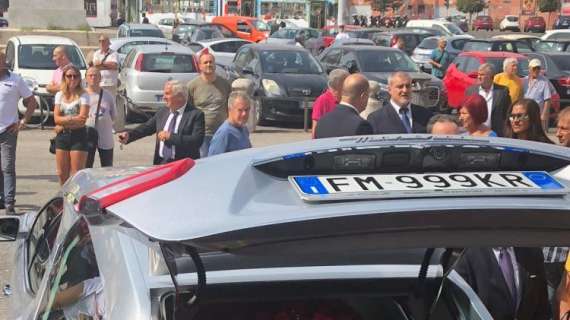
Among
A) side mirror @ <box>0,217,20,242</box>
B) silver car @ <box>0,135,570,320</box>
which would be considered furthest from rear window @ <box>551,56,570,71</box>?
silver car @ <box>0,135,570,320</box>

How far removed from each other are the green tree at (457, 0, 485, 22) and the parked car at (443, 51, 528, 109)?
6878 cm

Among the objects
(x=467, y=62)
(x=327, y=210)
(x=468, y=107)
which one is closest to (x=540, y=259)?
(x=327, y=210)

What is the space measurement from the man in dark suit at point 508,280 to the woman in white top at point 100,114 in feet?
17.8

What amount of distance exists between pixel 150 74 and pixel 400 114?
408 inches

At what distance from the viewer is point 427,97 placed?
1769cm

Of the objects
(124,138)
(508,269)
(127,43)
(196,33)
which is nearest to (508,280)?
(508,269)

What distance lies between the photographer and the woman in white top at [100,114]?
8.60 metres

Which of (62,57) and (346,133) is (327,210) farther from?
(62,57)

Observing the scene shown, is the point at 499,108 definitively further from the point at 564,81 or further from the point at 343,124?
the point at 564,81

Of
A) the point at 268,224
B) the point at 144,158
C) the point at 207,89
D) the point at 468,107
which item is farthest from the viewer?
the point at 144,158

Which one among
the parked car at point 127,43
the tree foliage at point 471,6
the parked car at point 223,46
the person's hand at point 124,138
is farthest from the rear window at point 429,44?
the tree foliage at point 471,6

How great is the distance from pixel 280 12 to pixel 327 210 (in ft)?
198

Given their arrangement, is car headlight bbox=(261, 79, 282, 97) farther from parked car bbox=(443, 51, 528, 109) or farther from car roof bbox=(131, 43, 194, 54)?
parked car bbox=(443, 51, 528, 109)

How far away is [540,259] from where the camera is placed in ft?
12.7
